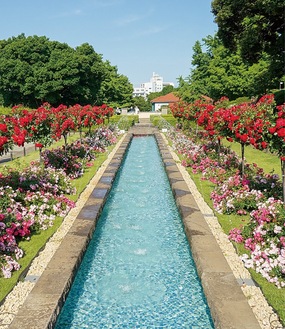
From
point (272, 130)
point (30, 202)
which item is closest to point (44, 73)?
point (30, 202)

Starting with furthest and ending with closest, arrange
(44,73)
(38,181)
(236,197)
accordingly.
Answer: (44,73), (38,181), (236,197)

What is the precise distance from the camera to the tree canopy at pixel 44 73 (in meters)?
38.8

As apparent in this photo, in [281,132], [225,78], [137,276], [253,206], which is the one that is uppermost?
[225,78]

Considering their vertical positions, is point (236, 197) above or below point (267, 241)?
above

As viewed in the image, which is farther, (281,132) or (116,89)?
(116,89)

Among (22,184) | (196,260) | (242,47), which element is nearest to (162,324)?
(196,260)

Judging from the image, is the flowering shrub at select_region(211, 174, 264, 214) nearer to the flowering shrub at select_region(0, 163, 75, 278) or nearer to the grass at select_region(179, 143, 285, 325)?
the grass at select_region(179, 143, 285, 325)

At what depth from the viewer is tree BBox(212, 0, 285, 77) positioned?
16.2 meters

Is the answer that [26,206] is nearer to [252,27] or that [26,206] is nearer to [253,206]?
[253,206]

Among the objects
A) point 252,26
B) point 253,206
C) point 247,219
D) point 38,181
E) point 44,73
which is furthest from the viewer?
point 44,73

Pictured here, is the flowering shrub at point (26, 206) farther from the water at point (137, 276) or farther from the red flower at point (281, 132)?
the red flower at point (281, 132)

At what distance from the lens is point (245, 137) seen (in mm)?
9117

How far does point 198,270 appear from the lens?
6.58 metres

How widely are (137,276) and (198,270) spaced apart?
1.18 meters
